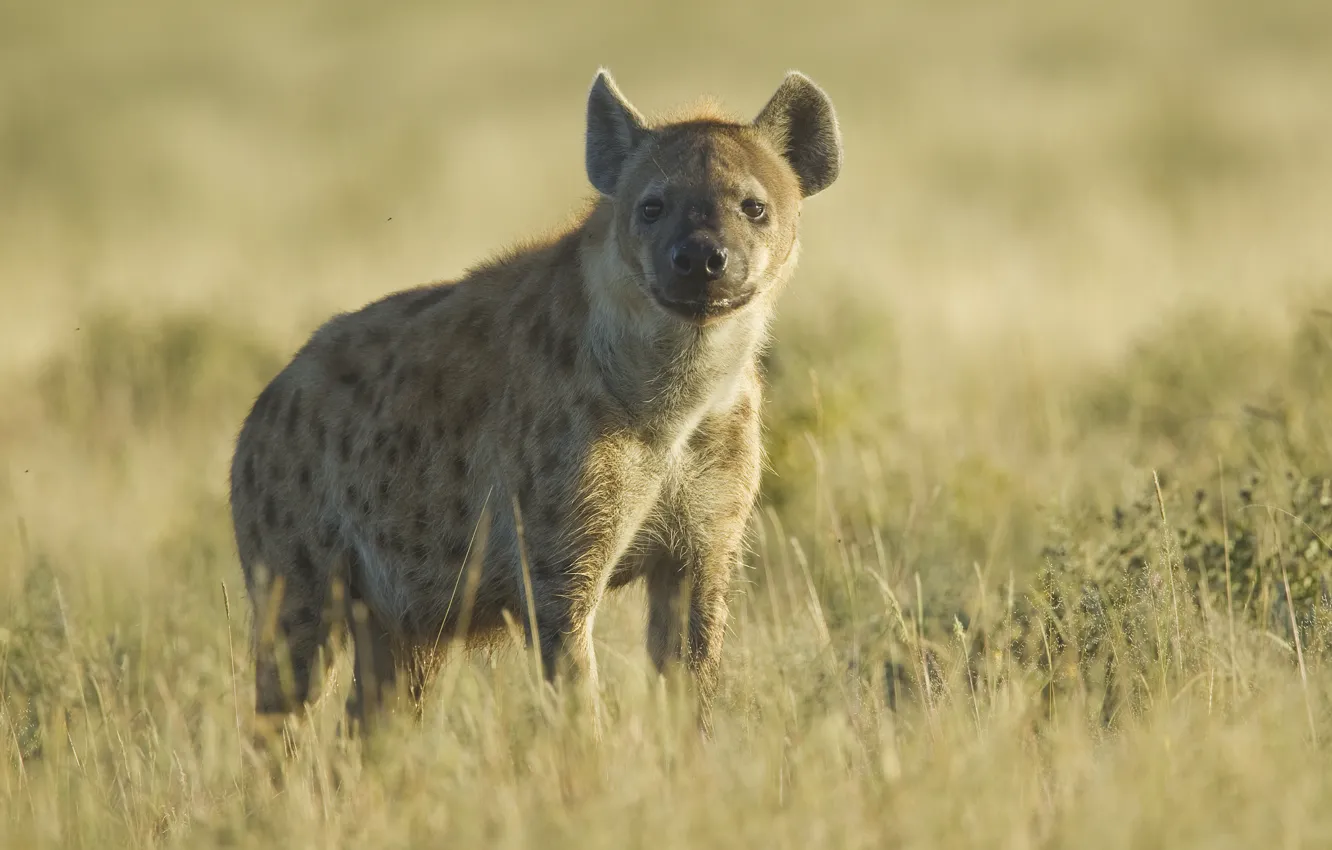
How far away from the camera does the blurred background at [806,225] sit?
25.1ft

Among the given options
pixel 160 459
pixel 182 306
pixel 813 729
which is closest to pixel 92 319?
pixel 182 306

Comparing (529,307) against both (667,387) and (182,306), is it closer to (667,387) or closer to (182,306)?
(667,387)

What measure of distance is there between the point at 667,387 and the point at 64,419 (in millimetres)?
6724

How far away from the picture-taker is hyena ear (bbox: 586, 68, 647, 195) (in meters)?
4.89

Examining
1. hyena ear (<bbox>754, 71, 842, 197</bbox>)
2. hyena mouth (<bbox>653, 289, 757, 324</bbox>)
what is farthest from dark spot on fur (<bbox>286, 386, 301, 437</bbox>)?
hyena ear (<bbox>754, 71, 842, 197</bbox>)

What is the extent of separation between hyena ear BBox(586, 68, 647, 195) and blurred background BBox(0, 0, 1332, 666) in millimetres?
733

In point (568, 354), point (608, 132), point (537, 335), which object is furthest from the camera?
point (608, 132)

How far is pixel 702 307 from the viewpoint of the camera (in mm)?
4371

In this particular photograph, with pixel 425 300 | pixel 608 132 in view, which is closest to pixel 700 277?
pixel 608 132

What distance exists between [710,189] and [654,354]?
16.8 inches

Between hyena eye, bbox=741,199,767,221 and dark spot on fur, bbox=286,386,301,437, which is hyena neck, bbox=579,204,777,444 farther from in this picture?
dark spot on fur, bbox=286,386,301,437

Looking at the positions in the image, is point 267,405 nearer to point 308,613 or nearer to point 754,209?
point 308,613

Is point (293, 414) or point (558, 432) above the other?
point (293, 414)

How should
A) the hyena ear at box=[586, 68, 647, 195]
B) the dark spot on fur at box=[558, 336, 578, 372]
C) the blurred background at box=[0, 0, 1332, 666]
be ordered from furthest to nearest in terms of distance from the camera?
the blurred background at box=[0, 0, 1332, 666], the hyena ear at box=[586, 68, 647, 195], the dark spot on fur at box=[558, 336, 578, 372]
